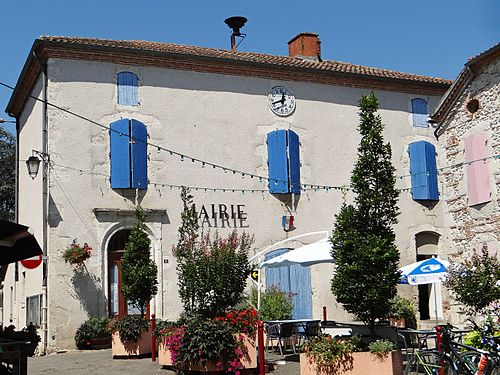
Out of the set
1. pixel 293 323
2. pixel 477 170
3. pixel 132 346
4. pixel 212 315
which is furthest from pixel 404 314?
pixel 212 315

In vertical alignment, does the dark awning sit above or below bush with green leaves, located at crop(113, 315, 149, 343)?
above

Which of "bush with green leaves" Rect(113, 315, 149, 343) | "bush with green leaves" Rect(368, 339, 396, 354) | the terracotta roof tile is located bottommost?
"bush with green leaves" Rect(368, 339, 396, 354)

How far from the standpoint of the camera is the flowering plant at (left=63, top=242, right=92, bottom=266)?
52.3 feet

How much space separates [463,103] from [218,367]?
10.3 m

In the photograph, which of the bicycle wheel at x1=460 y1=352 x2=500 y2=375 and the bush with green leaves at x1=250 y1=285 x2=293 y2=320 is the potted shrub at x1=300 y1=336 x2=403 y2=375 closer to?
the bicycle wheel at x1=460 y1=352 x2=500 y2=375

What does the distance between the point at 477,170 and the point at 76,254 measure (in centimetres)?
968

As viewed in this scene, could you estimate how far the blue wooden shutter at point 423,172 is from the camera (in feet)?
66.9

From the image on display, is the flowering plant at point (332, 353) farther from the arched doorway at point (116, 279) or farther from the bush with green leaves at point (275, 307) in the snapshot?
the arched doorway at point (116, 279)

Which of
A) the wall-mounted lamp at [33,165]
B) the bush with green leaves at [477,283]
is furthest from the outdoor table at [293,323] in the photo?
the wall-mounted lamp at [33,165]

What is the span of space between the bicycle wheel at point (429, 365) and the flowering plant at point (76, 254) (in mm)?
9279

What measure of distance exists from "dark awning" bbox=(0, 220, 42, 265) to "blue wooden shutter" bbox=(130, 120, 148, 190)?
752 cm

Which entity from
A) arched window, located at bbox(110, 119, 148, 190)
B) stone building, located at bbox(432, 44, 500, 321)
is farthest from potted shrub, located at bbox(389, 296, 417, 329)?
arched window, located at bbox(110, 119, 148, 190)

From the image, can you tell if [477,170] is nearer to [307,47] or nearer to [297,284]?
[297,284]

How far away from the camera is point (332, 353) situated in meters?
9.27
